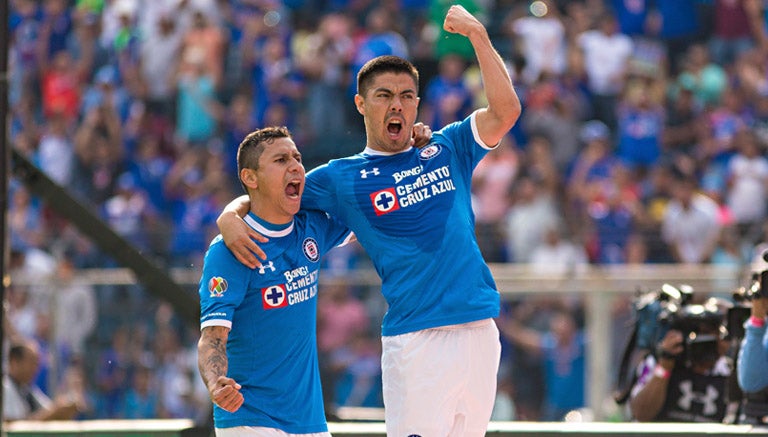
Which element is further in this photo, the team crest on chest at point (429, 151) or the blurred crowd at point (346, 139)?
the blurred crowd at point (346, 139)

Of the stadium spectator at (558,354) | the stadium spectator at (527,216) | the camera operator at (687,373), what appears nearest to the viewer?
the camera operator at (687,373)

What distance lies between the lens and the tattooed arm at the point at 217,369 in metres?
5.75

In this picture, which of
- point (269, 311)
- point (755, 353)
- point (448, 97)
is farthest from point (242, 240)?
point (448, 97)

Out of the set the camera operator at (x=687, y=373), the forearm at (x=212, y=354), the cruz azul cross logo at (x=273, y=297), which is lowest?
the camera operator at (x=687, y=373)

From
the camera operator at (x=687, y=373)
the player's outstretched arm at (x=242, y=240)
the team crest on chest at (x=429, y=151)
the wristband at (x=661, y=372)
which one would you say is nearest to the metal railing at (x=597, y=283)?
the camera operator at (x=687, y=373)

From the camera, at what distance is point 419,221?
646cm

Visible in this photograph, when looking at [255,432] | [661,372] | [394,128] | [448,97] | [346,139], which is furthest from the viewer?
[346,139]

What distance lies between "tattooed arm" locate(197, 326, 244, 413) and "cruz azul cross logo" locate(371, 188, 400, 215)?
0.92m

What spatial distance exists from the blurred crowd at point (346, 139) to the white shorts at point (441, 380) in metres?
5.46

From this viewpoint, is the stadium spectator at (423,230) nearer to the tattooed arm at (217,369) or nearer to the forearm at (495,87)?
the forearm at (495,87)

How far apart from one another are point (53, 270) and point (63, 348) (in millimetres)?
1581

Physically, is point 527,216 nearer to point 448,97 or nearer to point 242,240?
point 448,97

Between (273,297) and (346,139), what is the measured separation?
416 inches

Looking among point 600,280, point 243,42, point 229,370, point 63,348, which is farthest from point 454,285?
point 243,42
